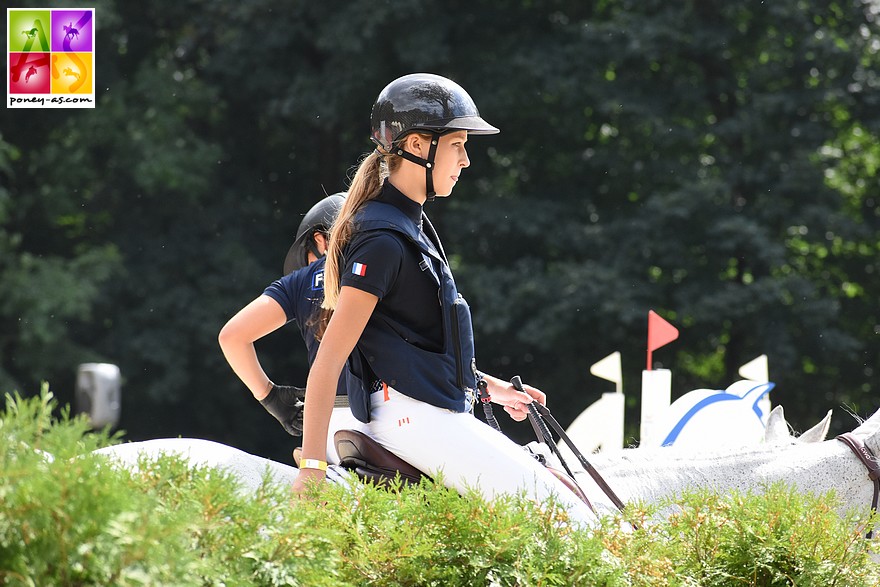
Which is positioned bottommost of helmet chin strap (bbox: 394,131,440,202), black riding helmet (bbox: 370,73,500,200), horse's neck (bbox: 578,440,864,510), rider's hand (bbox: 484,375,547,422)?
horse's neck (bbox: 578,440,864,510)

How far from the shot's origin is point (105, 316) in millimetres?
17438

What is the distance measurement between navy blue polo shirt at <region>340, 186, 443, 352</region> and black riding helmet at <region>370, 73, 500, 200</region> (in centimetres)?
25

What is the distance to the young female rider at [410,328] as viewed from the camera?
251 centimetres

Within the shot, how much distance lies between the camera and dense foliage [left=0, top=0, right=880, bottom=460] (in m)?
16.0

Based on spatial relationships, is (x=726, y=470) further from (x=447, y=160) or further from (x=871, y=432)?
(x=447, y=160)

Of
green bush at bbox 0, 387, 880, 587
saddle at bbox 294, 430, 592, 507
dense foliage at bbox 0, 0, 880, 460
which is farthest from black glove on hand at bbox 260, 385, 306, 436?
dense foliage at bbox 0, 0, 880, 460

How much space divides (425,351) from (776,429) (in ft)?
4.60

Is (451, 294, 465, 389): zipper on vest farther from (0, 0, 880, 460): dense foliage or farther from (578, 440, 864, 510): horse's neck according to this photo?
(0, 0, 880, 460): dense foliage

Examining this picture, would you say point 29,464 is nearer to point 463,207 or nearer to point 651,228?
point 651,228

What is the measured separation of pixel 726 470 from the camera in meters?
3.11

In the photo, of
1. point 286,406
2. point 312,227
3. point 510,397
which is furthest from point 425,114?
point 312,227

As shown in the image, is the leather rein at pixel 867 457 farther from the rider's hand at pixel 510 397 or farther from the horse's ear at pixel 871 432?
the rider's hand at pixel 510 397

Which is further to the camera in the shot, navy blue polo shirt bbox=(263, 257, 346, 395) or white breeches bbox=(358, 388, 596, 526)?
navy blue polo shirt bbox=(263, 257, 346, 395)

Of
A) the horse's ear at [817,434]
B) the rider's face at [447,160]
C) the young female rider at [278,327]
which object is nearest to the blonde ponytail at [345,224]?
the rider's face at [447,160]
